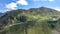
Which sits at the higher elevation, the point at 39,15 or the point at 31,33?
the point at 39,15

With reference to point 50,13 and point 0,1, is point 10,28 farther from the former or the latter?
point 50,13

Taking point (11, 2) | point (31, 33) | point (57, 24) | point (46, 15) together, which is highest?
point (11, 2)

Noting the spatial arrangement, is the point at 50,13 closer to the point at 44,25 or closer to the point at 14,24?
the point at 44,25

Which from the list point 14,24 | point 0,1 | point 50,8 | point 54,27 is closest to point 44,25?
point 54,27

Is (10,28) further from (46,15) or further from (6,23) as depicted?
(46,15)

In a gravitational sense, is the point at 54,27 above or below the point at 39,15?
below

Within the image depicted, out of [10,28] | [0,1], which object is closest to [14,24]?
[10,28]
